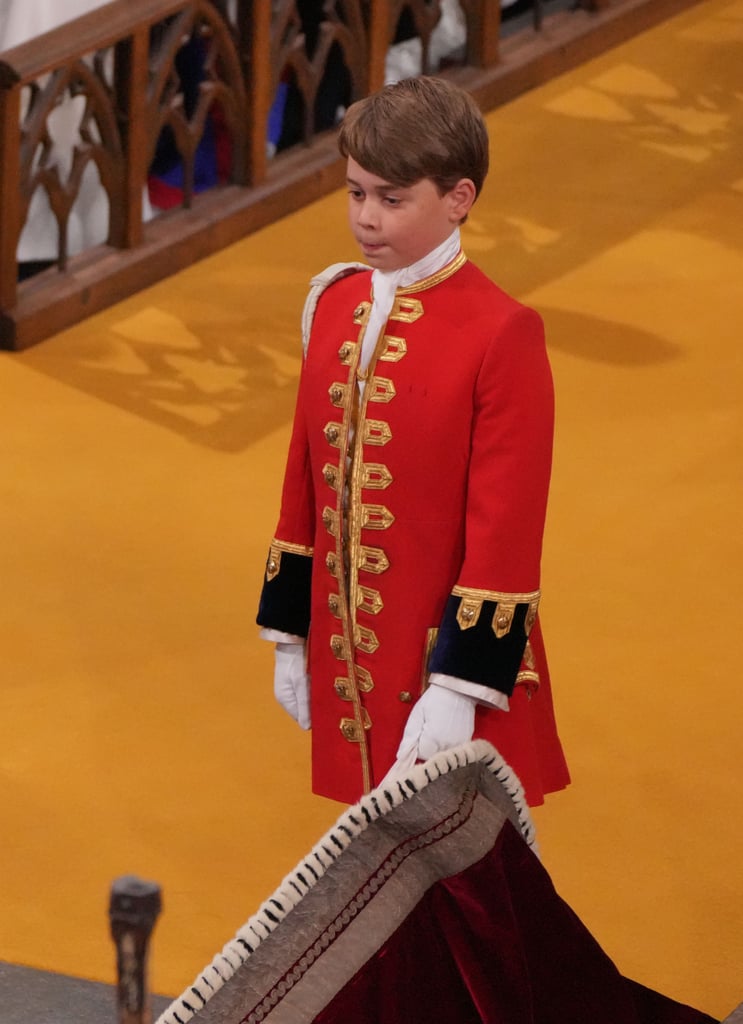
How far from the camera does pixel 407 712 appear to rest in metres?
2.73

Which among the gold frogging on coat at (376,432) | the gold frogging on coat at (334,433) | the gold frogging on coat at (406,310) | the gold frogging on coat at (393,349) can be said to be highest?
the gold frogging on coat at (406,310)

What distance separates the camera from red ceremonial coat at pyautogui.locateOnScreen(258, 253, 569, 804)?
259 centimetres

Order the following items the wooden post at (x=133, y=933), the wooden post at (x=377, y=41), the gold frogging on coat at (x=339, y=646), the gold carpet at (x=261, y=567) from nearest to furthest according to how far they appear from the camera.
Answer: the wooden post at (x=133, y=933)
the gold frogging on coat at (x=339, y=646)
the gold carpet at (x=261, y=567)
the wooden post at (x=377, y=41)

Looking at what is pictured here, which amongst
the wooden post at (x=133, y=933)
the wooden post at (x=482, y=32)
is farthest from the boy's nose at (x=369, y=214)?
the wooden post at (x=482, y=32)

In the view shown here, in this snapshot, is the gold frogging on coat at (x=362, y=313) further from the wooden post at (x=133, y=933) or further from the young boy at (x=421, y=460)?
the wooden post at (x=133, y=933)

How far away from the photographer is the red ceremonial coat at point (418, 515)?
2590 millimetres

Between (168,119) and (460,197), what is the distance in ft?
11.8

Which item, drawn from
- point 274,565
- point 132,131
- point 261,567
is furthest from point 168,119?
point 274,565

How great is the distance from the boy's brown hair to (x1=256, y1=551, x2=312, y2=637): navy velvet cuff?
567mm

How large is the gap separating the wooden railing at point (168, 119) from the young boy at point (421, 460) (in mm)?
3031

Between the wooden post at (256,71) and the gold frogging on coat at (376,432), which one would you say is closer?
the gold frogging on coat at (376,432)

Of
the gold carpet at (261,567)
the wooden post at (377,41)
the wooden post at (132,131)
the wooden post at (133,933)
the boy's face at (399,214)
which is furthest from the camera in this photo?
the wooden post at (377,41)

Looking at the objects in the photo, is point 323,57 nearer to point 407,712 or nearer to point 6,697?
point 6,697

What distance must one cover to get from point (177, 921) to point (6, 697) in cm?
79
